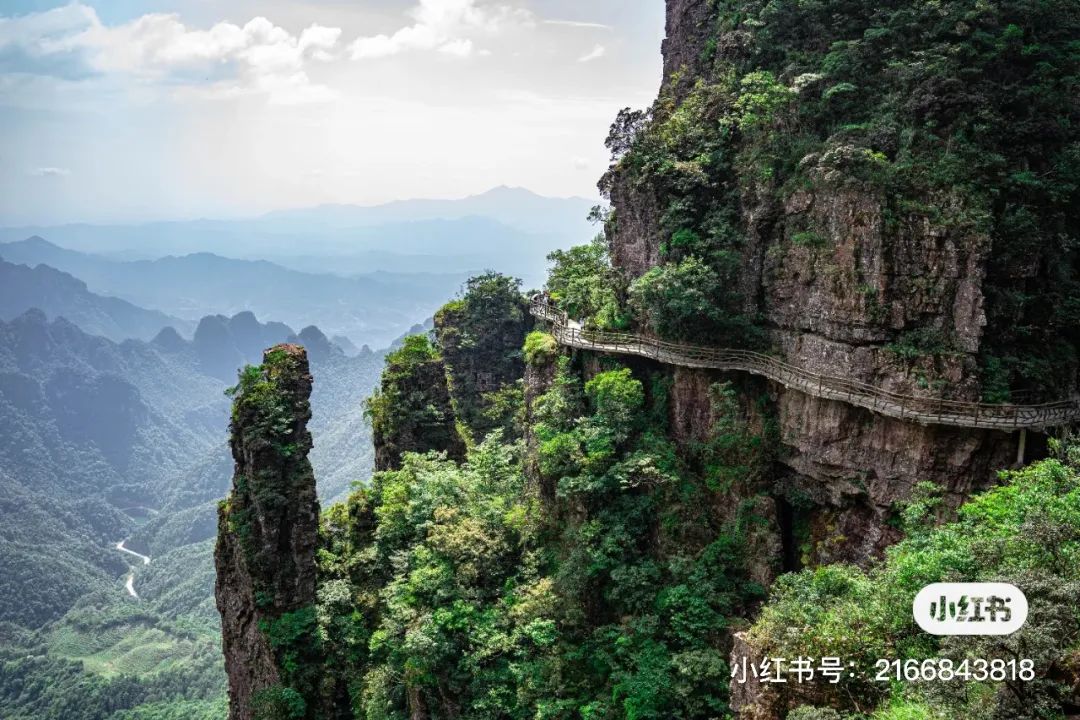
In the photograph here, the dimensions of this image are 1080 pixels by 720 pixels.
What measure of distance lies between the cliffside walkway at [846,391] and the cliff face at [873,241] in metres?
0.41

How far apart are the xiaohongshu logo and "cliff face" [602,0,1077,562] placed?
26.3 ft

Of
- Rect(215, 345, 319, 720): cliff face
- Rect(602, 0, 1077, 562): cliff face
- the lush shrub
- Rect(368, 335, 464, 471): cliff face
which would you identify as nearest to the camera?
Rect(602, 0, 1077, 562): cliff face

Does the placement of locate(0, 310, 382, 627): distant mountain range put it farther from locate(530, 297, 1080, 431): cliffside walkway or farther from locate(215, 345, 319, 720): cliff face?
locate(530, 297, 1080, 431): cliffside walkway

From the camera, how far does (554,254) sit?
3744 cm

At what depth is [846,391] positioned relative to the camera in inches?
855

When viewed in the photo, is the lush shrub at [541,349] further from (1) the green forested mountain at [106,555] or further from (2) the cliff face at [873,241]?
(1) the green forested mountain at [106,555]

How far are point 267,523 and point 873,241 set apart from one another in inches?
986

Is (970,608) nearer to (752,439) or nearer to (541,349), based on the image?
(752,439)

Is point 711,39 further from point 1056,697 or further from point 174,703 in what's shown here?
point 174,703

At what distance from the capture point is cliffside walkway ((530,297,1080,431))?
63.4 feet

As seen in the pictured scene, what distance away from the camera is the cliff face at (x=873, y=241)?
66.1 feet

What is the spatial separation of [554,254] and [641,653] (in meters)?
21.2

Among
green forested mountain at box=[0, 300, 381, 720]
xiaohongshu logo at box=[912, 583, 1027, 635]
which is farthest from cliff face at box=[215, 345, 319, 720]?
green forested mountain at box=[0, 300, 381, 720]

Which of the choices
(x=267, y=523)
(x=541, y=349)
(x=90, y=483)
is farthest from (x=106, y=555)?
(x=541, y=349)
